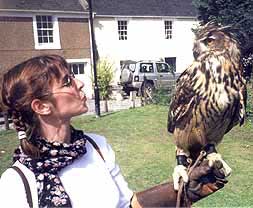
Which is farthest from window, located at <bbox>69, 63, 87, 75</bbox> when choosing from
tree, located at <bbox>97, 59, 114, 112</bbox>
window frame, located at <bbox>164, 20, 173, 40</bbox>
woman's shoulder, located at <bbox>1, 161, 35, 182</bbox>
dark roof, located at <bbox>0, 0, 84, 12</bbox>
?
woman's shoulder, located at <bbox>1, 161, 35, 182</bbox>

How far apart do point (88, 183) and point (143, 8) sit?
16.8 m

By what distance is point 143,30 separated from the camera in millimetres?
16984

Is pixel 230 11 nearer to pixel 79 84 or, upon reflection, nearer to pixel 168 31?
pixel 79 84

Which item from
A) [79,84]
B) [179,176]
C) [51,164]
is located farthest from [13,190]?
[179,176]

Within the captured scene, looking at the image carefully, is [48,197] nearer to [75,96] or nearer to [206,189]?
[75,96]

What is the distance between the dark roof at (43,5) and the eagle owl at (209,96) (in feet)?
42.2

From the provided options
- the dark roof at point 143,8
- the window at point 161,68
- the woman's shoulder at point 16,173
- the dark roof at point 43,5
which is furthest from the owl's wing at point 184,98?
the dark roof at point 143,8

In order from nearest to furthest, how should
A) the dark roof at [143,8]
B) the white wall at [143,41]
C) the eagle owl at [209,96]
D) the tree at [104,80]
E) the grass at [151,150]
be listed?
the eagle owl at [209,96], the grass at [151,150], the tree at [104,80], the white wall at [143,41], the dark roof at [143,8]

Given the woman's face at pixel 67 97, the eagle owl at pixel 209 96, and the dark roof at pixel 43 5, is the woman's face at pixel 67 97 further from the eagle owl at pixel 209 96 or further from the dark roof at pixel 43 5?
the dark roof at pixel 43 5

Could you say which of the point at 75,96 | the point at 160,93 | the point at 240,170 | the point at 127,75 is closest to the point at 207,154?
the point at 75,96

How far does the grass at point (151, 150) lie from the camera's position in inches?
158

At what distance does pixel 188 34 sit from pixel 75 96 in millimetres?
17295

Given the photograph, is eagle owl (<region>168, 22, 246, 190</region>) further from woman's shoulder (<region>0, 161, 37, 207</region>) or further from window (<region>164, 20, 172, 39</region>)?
window (<region>164, 20, 172, 39</region>)

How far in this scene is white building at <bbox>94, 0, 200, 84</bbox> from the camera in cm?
1605
